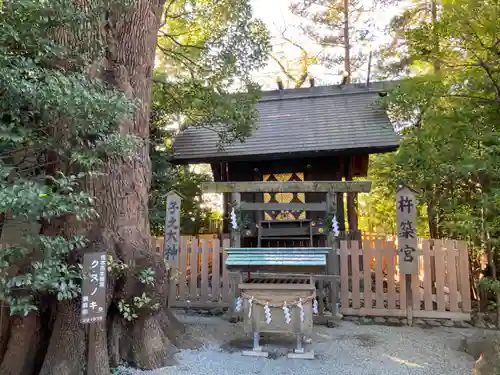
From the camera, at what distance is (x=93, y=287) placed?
374 cm

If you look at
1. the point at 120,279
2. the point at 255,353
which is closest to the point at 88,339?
the point at 120,279

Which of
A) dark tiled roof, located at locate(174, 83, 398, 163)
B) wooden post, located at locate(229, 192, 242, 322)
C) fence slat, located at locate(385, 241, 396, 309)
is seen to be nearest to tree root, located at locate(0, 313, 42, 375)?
wooden post, located at locate(229, 192, 242, 322)

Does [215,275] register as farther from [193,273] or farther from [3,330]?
[3,330]

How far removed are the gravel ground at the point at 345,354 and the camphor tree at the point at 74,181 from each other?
22.0 inches

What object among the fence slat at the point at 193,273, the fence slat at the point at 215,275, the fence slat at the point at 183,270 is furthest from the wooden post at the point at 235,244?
the fence slat at the point at 183,270

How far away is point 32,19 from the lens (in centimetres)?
322

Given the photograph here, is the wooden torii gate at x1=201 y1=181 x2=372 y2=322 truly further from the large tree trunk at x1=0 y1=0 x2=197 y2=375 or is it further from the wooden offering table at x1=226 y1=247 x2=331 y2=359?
the large tree trunk at x1=0 y1=0 x2=197 y2=375

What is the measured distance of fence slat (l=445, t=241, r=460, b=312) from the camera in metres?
6.42

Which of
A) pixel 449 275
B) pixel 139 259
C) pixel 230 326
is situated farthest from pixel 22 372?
pixel 449 275

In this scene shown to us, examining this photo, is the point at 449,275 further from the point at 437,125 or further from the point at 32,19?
the point at 32,19

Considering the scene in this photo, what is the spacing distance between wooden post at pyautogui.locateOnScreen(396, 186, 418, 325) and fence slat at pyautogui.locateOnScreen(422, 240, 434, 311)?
273mm

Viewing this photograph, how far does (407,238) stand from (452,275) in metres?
1.01

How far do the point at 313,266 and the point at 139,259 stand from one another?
237cm

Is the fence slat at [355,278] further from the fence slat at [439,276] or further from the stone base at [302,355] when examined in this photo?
the stone base at [302,355]
